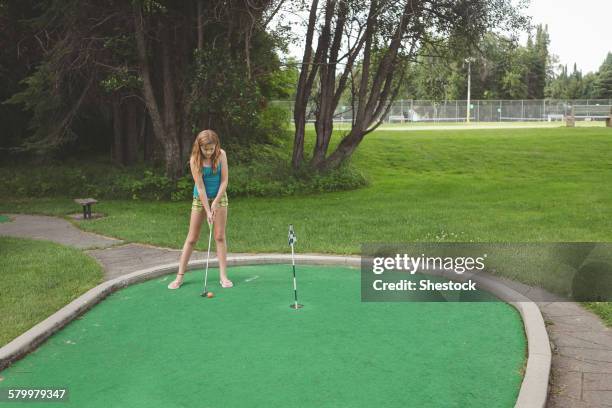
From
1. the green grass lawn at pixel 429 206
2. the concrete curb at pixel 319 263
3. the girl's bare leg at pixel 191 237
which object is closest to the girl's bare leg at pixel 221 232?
the girl's bare leg at pixel 191 237

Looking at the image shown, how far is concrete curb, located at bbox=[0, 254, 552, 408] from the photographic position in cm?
416

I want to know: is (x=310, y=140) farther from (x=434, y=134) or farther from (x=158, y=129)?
(x=158, y=129)

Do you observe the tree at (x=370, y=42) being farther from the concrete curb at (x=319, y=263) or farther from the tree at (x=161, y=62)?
the concrete curb at (x=319, y=263)

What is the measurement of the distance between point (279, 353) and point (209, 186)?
249cm

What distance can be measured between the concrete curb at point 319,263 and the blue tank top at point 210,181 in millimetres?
1473

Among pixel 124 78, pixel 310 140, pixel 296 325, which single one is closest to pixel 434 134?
pixel 310 140

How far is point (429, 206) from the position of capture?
13.3m

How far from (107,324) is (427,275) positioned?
3.68 metres

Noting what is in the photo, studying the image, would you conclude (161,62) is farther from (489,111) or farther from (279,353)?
(489,111)

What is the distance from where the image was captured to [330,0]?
15164 mm

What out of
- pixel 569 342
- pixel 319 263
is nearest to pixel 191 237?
pixel 319 263

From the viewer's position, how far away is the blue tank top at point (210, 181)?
662 centimetres
